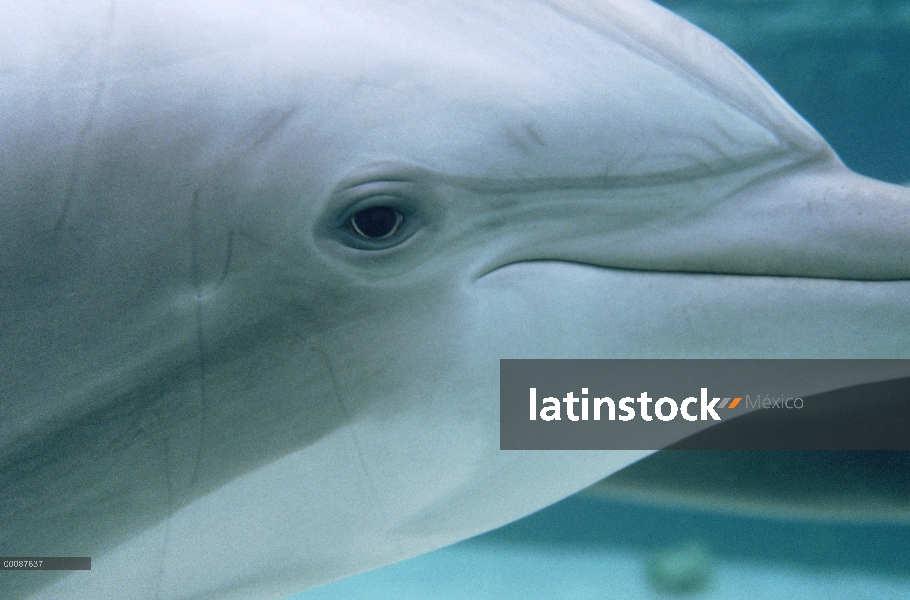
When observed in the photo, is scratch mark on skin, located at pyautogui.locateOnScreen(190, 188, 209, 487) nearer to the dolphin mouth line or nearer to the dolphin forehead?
the dolphin forehead

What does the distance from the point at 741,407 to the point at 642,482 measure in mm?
1279

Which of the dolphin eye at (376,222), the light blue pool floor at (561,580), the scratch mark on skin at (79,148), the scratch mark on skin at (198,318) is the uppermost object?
the scratch mark on skin at (79,148)

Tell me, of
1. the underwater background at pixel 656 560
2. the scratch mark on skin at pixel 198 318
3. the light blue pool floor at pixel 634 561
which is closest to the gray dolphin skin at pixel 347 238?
the scratch mark on skin at pixel 198 318

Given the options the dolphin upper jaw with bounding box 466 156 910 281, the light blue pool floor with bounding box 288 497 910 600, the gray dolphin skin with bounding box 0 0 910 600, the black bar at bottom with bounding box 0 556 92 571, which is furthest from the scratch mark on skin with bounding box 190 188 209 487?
the light blue pool floor with bounding box 288 497 910 600

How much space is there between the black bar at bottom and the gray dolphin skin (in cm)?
2

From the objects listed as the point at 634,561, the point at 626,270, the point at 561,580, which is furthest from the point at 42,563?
the point at 634,561

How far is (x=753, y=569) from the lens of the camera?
368 inches

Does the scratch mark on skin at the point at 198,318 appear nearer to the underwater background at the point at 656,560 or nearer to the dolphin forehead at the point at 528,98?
the dolphin forehead at the point at 528,98

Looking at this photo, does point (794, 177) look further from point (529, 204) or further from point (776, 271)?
point (529, 204)

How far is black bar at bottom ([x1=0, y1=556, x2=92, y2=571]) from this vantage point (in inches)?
60.2

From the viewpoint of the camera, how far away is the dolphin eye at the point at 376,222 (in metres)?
1.39

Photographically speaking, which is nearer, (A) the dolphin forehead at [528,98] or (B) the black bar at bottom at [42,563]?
(A) the dolphin forehead at [528,98]

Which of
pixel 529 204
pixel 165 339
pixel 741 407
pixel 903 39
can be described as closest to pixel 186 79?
pixel 165 339

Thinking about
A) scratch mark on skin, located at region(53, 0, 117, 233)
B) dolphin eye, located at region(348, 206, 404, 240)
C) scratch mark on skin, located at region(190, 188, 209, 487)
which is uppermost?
scratch mark on skin, located at region(53, 0, 117, 233)
